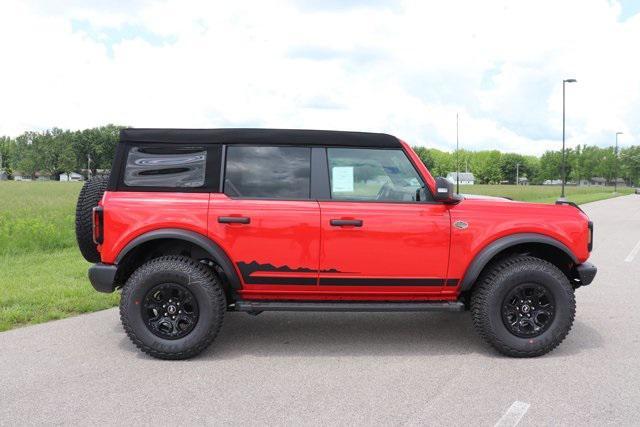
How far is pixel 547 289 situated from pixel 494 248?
56 centimetres

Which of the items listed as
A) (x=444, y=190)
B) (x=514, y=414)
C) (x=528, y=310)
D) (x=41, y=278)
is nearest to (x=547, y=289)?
(x=528, y=310)

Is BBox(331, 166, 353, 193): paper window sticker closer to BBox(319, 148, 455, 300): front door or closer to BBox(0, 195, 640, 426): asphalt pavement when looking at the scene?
BBox(319, 148, 455, 300): front door

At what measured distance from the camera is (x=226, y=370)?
13.6 feet

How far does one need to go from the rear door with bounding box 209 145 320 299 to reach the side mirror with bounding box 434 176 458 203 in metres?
0.96

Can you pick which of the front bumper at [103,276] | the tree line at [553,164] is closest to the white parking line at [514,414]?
Result: the front bumper at [103,276]

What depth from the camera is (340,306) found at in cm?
443

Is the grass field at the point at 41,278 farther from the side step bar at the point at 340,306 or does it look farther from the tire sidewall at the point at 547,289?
the tire sidewall at the point at 547,289

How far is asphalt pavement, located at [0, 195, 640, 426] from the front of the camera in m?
3.35

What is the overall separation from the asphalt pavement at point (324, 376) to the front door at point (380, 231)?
59 cm

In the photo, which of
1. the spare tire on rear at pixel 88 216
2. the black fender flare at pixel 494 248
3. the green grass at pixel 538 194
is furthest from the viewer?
the green grass at pixel 538 194

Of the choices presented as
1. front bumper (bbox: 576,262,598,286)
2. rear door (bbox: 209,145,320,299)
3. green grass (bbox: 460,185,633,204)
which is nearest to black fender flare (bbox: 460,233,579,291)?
front bumper (bbox: 576,262,598,286)

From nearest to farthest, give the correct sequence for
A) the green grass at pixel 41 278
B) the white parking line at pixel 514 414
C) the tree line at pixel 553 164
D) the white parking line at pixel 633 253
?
the white parking line at pixel 514 414 < the green grass at pixel 41 278 < the white parking line at pixel 633 253 < the tree line at pixel 553 164

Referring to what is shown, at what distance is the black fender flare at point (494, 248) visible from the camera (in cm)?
441

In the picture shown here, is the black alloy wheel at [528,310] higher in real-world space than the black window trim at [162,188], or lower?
lower
